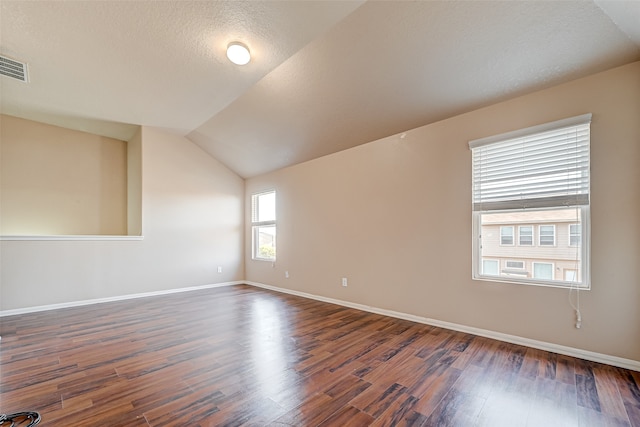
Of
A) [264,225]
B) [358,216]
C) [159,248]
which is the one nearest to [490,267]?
[358,216]

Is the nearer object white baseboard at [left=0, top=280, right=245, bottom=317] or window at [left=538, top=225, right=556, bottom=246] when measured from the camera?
window at [left=538, top=225, right=556, bottom=246]

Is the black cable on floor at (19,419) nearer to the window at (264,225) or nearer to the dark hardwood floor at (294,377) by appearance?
the dark hardwood floor at (294,377)

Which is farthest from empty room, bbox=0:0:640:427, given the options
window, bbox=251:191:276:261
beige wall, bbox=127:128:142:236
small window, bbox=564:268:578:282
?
window, bbox=251:191:276:261

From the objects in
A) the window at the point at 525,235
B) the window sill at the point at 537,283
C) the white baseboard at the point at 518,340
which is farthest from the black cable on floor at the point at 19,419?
the window at the point at 525,235

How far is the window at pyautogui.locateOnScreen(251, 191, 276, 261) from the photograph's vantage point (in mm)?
5688

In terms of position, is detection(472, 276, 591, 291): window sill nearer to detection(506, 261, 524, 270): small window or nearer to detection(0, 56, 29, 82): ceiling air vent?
detection(506, 261, 524, 270): small window

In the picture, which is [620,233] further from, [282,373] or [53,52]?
[53,52]

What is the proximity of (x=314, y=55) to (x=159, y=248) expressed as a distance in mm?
4278

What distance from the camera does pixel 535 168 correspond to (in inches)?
105

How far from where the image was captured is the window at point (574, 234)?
8.04 feet

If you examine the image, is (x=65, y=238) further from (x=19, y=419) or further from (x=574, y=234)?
(x=574, y=234)

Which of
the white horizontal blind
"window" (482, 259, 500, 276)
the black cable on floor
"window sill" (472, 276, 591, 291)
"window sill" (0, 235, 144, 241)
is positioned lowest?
the black cable on floor

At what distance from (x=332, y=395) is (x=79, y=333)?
3.03 meters

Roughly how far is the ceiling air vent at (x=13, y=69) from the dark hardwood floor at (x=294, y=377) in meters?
2.96
